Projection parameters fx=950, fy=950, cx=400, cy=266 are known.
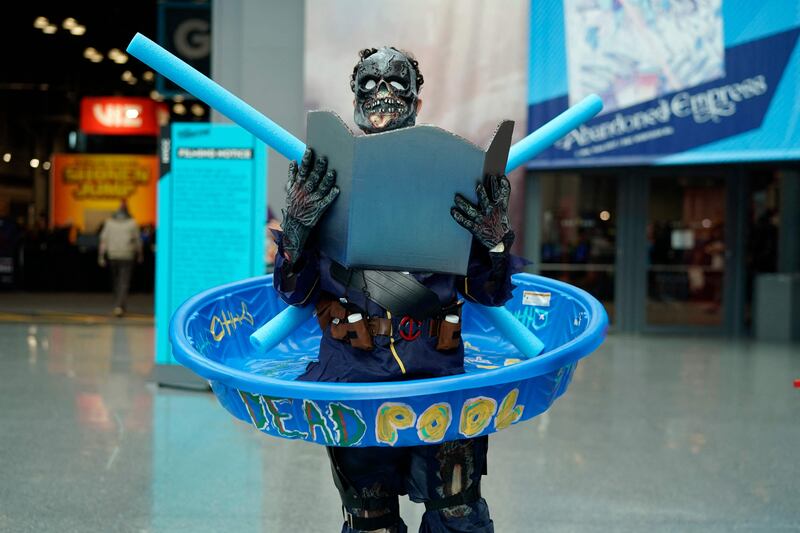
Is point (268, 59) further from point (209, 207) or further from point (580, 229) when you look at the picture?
point (209, 207)

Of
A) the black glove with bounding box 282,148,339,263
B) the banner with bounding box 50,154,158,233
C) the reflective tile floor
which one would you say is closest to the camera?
the black glove with bounding box 282,148,339,263

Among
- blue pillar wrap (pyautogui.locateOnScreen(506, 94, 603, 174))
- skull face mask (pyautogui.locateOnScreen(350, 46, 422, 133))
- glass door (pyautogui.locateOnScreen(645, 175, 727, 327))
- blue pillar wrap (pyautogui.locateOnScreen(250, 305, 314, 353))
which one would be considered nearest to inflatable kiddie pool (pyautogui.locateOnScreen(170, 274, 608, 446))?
blue pillar wrap (pyautogui.locateOnScreen(250, 305, 314, 353))

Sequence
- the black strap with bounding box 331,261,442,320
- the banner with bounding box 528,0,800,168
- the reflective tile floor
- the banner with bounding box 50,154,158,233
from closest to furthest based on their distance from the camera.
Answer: the black strap with bounding box 331,261,442,320
the reflective tile floor
the banner with bounding box 528,0,800,168
the banner with bounding box 50,154,158,233

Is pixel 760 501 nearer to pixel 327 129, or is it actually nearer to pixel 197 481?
pixel 197 481

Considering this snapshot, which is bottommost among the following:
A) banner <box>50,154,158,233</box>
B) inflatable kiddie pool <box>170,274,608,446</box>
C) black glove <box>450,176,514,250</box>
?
inflatable kiddie pool <box>170,274,608,446</box>

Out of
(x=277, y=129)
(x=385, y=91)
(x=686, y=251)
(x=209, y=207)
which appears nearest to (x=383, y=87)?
(x=385, y=91)

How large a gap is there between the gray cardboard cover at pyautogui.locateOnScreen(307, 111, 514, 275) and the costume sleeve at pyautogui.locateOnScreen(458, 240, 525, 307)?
119 mm

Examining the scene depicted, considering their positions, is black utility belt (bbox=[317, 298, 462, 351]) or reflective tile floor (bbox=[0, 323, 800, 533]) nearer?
black utility belt (bbox=[317, 298, 462, 351])

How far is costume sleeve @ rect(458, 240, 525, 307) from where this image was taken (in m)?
2.45

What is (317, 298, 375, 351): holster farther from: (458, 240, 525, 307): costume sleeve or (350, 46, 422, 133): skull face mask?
(350, 46, 422, 133): skull face mask

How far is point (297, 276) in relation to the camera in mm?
2473

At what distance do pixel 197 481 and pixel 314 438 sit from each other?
8.47 ft

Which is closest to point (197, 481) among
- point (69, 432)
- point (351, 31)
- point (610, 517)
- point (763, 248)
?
point (69, 432)

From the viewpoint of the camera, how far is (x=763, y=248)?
11.6m
